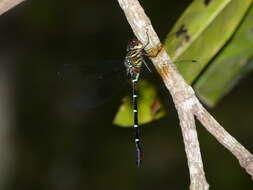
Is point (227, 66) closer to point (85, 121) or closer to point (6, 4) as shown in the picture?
point (6, 4)

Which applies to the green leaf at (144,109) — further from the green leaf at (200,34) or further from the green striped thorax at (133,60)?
the green leaf at (200,34)

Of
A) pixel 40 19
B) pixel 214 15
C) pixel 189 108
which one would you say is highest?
pixel 40 19

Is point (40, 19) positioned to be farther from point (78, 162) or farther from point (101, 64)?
point (101, 64)

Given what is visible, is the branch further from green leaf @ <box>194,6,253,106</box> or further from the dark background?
the dark background

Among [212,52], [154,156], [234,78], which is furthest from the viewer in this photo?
[154,156]

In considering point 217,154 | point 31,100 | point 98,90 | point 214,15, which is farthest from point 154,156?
point 214,15

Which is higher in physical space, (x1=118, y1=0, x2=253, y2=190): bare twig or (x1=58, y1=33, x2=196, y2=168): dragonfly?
(x1=58, y1=33, x2=196, y2=168): dragonfly

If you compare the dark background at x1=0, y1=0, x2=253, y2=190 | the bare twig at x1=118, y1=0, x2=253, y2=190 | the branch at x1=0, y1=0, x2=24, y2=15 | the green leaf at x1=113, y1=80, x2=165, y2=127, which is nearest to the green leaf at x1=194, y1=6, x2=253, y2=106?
the green leaf at x1=113, y1=80, x2=165, y2=127
